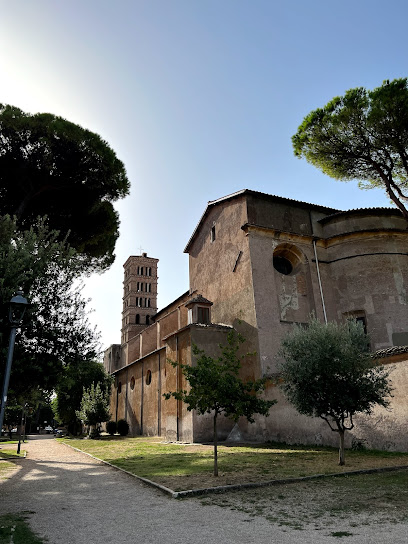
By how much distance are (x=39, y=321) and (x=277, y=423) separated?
36.7ft

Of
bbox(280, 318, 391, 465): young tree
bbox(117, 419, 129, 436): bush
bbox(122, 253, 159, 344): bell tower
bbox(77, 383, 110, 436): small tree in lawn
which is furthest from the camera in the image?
bbox(122, 253, 159, 344): bell tower

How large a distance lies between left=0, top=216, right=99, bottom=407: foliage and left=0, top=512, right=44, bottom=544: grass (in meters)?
4.15

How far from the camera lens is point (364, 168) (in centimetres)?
1819

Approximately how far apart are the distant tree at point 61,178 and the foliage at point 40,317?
4.62 m

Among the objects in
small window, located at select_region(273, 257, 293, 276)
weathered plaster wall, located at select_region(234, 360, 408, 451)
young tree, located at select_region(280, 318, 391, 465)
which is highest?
small window, located at select_region(273, 257, 293, 276)

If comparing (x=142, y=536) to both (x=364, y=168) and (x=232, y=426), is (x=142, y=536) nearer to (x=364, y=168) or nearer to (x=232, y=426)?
(x=232, y=426)

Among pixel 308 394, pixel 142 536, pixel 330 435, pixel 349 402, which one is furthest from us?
pixel 330 435

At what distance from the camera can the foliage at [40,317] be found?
9281 millimetres

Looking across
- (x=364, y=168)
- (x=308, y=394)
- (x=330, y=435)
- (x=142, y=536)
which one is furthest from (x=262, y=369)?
(x=142, y=536)

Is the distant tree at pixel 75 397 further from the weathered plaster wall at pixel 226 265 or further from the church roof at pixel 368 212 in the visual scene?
the church roof at pixel 368 212

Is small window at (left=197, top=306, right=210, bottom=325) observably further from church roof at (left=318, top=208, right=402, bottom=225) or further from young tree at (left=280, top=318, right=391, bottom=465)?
young tree at (left=280, top=318, right=391, bottom=465)

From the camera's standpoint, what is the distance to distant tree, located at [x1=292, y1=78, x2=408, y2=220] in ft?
51.8

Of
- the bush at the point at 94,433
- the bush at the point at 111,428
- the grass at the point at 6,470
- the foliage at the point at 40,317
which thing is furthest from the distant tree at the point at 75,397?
the foliage at the point at 40,317

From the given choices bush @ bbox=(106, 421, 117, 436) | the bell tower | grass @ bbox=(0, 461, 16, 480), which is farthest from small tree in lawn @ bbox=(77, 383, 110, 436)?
the bell tower
